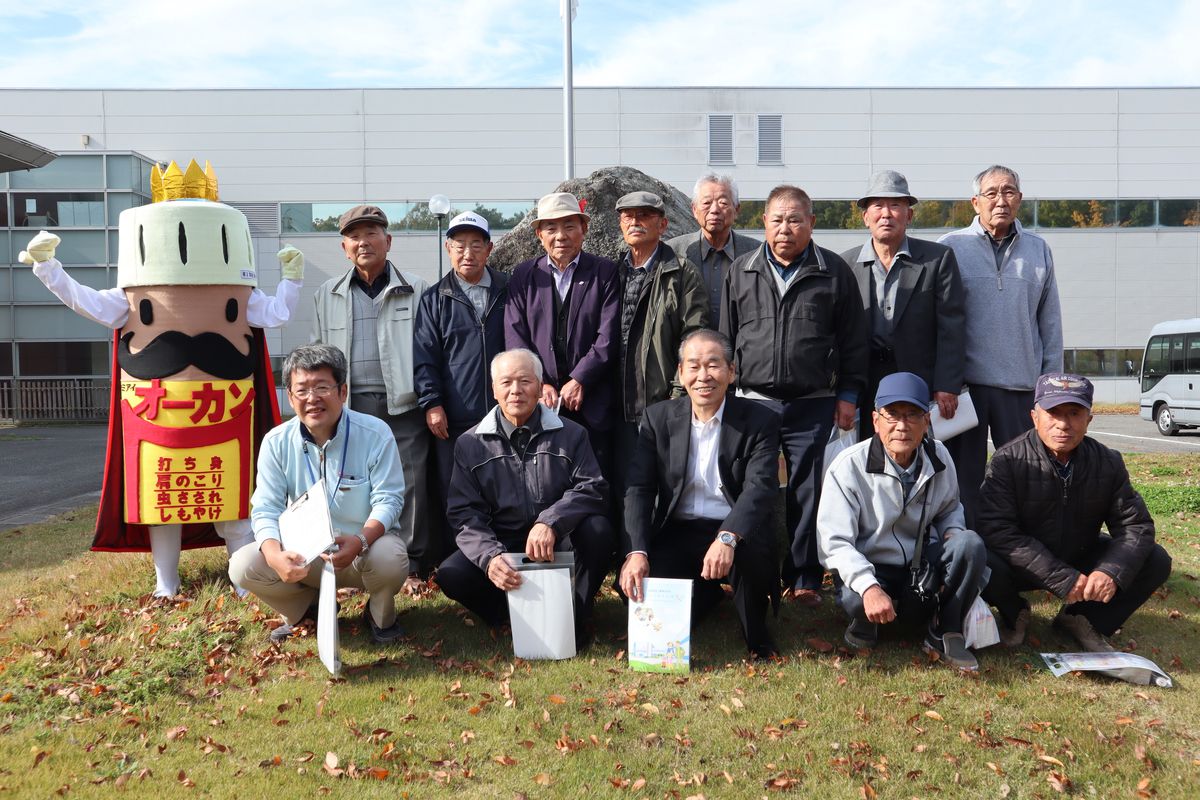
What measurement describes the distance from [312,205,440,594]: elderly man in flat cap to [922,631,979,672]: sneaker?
2863 millimetres

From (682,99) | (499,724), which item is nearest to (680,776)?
(499,724)

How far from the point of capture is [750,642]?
4.26 m

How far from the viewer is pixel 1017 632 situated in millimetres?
4422

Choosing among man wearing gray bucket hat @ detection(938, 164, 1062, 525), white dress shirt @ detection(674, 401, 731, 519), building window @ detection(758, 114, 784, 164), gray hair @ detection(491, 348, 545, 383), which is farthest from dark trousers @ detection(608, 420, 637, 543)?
building window @ detection(758, 114, 784, 164)

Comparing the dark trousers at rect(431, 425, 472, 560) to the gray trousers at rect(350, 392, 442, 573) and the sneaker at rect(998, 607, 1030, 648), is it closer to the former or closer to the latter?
the gray trousers at rect(350, 392, 442, 573)

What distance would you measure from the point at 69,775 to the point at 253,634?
144cm

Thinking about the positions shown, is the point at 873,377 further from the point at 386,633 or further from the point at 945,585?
the point at 386,633

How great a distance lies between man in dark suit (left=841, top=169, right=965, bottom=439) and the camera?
4883mm

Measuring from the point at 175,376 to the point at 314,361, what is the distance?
52.2 inches

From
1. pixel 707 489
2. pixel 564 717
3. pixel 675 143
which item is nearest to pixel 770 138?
pixel 675 143

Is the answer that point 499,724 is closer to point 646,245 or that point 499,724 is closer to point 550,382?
point 550,382

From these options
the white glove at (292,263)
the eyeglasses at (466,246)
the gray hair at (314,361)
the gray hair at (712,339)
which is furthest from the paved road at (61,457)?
the gray hair at (712,339)

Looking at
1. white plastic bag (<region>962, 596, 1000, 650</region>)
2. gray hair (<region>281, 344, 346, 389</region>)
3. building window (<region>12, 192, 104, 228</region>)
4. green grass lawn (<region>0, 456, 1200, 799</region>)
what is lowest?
green grass lawn (<region>0, 456, 1200, 799</region>)

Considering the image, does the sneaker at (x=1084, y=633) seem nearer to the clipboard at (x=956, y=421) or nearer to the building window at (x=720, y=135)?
the clipboard at (x=956, y=421)
